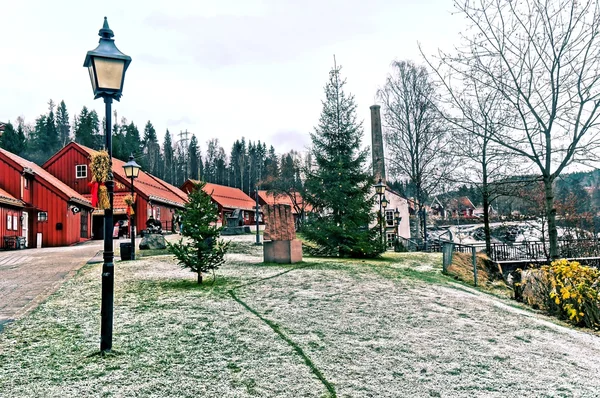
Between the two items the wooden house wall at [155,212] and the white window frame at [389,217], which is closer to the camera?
the wooden house wall at [155,212]

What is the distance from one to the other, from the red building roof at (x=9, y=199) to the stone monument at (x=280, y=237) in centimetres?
1563

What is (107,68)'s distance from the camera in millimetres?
4871

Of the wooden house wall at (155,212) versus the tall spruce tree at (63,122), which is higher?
the tall spruce tree at (63,122)

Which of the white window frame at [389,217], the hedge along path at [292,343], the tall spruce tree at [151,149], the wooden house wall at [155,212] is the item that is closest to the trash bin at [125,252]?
the hedge along path at [292,343]

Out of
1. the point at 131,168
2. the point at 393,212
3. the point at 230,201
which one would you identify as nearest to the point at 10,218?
the point at 131,168

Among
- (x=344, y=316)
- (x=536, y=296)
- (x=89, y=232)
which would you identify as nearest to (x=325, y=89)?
(x=536, y=296)

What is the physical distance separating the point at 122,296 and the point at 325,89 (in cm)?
1284

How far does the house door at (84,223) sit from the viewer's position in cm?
2861

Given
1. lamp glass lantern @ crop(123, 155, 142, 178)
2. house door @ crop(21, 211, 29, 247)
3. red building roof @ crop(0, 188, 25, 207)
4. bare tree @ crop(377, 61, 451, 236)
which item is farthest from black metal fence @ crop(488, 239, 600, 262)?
house door @ crop(21, 211, 29, 247)

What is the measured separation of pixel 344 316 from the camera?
20.8 feet

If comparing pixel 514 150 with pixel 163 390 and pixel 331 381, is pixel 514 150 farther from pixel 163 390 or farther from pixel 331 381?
pixel 163 390

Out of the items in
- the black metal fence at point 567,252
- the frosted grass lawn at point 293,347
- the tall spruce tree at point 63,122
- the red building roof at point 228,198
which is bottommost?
the black metal fence at point 567,252

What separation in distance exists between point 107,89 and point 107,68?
0.24m

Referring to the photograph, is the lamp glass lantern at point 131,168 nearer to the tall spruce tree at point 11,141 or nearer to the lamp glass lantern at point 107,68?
the lamp glass lantern at point 107,68
